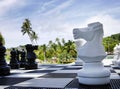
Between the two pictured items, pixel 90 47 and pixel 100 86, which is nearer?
pixel 100 86

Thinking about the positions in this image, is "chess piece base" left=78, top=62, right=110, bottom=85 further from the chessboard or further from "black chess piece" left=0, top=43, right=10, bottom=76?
"black chess piece" left=0, top=43, right=10, bottom=76

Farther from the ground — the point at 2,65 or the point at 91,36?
the point at 91,36

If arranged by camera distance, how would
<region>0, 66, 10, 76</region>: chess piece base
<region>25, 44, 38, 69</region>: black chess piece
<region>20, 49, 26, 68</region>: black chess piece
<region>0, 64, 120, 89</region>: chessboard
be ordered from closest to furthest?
<region>0, 64, 120, 89</region>: chessboard, <region>0, 66, 10, 76</region>: chess piece base, <region>25, 44, 38, 69</region>: black chess piece, <region>20, 49, 26, 68</region>: black chess piece

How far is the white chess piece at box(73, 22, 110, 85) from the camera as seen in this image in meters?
3.11

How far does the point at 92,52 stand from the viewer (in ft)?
10.5

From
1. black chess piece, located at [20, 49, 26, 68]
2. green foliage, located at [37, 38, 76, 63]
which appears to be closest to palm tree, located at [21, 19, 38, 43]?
green foliage, located at [37, 38, 76, 63]

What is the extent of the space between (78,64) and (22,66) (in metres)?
1.66

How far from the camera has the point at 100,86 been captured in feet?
→ 9.60

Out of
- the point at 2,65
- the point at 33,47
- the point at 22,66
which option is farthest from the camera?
the point at 22,66

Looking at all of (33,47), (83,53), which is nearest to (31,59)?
(33,47)

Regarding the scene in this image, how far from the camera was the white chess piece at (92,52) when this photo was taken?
3.11 m

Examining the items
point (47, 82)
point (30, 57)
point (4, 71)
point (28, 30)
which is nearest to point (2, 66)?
point (4, 71)

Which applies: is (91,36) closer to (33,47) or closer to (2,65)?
(2,65)

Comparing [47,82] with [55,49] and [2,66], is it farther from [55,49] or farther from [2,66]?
[55,49]
